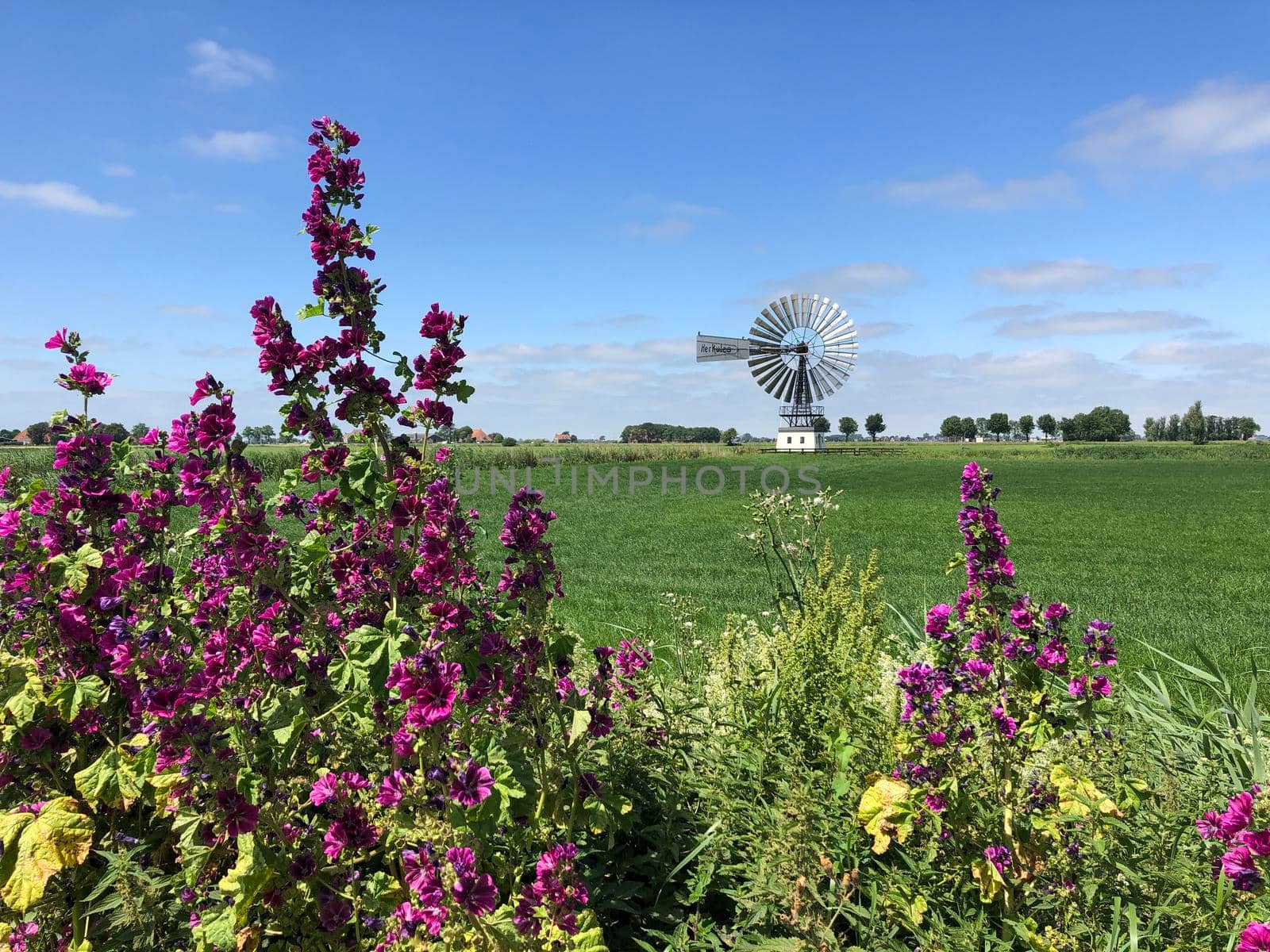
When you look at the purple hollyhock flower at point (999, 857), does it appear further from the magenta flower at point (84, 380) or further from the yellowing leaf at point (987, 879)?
the magenta flower at point (84, 380)

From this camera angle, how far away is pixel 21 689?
2.46m

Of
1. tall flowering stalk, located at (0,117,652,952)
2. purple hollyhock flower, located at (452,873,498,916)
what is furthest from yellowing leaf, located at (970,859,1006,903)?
purple hollyhock flower, located at (452,873,498,916)

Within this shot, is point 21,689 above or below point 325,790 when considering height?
above

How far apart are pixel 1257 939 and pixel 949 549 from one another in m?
13.7

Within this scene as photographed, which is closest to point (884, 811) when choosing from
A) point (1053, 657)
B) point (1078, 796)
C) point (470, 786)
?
point (1078, 796)

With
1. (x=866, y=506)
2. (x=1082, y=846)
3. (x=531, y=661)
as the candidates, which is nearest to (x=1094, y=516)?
(x=866, y=506)

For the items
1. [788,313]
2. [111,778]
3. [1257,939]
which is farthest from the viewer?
[788,313]

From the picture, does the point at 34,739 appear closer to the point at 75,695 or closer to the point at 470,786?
the point at 75,695

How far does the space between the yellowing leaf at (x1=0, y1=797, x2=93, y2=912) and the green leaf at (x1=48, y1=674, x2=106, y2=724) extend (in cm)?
30

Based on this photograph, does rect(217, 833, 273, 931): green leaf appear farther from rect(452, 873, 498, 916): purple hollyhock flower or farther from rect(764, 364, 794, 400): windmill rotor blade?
rect(764, 364, 794, 400): windmill rotor blade

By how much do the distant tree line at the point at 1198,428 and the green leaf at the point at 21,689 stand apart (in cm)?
15567

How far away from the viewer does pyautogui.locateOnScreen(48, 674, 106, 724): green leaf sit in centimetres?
232

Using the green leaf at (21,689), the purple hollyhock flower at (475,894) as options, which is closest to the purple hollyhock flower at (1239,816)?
the purple hollyhock flower at (475,894)

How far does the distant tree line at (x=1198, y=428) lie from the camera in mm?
127562
